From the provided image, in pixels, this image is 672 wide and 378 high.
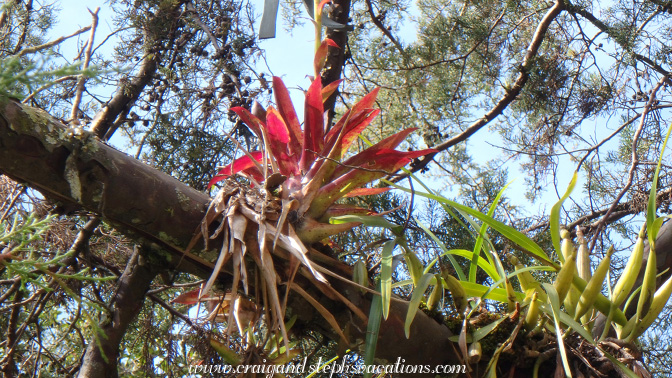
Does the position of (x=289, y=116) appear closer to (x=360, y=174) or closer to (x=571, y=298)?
(x=360, y=174)

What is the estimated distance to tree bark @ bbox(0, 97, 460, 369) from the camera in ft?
2.41

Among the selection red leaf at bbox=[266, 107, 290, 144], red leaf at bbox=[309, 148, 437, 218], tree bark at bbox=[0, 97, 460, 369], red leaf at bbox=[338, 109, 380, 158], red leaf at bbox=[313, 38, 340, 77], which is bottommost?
tree bark at bbox=[0, 97, 460, 369]

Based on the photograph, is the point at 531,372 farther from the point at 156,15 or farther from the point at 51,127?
the point at 156,15

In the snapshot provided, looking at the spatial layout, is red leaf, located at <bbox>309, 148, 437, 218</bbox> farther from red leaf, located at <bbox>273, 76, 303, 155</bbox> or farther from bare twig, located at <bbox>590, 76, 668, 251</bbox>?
bare twig, located at <bbox>590, 76, 668, 251</bbox>

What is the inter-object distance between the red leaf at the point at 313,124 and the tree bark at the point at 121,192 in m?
0.22

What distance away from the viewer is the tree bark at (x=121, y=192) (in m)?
0.73

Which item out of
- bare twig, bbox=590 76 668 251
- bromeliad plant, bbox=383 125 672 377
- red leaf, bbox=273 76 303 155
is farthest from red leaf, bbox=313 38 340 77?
bare twig, bbox=590 76 668 251

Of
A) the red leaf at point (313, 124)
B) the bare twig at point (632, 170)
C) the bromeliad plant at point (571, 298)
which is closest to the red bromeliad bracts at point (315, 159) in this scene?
the red leaf at point (313, 124)

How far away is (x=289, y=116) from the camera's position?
1.11 meters

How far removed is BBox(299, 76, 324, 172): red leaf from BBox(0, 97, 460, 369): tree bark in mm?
225

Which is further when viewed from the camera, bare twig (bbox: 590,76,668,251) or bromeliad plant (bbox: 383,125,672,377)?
bare twig (bbox: 590,76,668,251)

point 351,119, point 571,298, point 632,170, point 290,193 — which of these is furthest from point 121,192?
point 632,170

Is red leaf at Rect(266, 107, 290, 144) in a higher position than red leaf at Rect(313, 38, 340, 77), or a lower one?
lower

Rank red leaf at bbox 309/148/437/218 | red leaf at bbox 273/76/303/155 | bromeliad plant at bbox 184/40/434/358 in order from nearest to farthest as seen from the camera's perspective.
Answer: bromeliad plant at bbox 184/40/434/358
red leaf at bbox 309/148/437/218
red leaf at bbox 273/76/303/155
